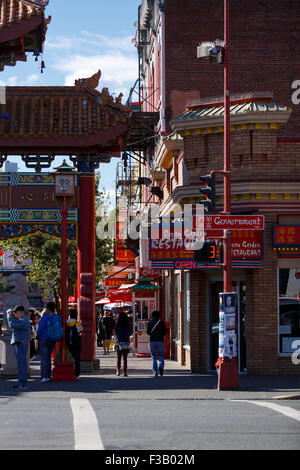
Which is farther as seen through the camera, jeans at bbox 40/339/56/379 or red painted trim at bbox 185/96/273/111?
red painted trim at bbox 185/96/273/111

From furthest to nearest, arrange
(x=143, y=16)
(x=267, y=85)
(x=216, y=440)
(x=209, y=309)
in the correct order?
(x=143, y=16)
(x=267, y=85)
(x=209, y=309)
(x=216, y=440)

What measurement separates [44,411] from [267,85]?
21780 millimetres

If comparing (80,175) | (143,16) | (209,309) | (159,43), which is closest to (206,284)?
(209,309)

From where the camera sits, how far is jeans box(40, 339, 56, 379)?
73.1 ft

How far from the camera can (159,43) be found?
36375 mm

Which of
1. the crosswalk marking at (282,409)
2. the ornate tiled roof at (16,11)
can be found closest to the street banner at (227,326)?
the crosswalk marking at (282,409)

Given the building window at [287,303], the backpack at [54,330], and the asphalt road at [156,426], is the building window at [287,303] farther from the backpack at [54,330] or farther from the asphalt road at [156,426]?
the asphalt road at [156,426]

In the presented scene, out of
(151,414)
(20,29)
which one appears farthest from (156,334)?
(151,414)

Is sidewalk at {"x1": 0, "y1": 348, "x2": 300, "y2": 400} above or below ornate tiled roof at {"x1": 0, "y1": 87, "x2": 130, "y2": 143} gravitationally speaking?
below

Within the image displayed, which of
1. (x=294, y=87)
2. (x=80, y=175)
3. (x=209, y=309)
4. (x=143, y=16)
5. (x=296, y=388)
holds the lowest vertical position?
(x=296, y=388)

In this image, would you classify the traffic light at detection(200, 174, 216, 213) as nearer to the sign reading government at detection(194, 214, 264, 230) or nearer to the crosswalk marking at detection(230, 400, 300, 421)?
the sign reading government at detection(194, 214, 264, 230)

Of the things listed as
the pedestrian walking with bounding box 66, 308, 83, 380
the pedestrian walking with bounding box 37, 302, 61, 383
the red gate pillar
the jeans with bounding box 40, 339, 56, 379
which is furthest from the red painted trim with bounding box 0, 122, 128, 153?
the jeans with bounding box 40, 339, 56, 379

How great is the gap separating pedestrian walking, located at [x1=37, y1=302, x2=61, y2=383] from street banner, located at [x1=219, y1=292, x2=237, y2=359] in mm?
4460

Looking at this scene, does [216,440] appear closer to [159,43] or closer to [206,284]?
[206,284]
